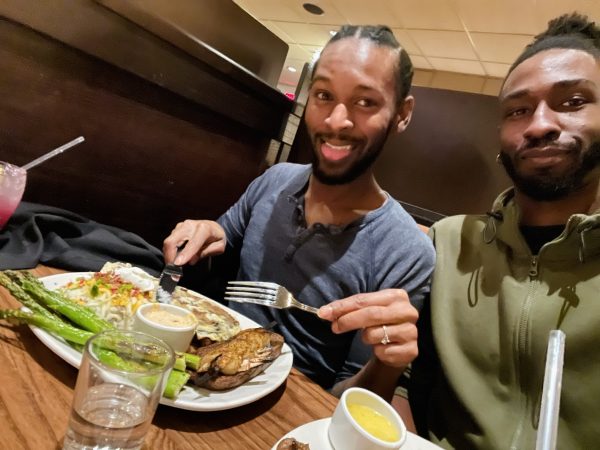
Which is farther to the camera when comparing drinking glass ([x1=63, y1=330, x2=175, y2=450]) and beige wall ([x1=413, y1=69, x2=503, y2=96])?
beige wall ([x1=413, y1=69, x2=503, y2=96])

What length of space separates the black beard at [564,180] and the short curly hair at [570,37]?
327 mm

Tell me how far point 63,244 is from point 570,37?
1.74 metres

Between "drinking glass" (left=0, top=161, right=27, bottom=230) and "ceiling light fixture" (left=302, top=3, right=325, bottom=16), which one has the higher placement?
"ceiling light fixture" (left=302, top=3, right=325, bottom=16)

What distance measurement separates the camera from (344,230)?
143 centimetres

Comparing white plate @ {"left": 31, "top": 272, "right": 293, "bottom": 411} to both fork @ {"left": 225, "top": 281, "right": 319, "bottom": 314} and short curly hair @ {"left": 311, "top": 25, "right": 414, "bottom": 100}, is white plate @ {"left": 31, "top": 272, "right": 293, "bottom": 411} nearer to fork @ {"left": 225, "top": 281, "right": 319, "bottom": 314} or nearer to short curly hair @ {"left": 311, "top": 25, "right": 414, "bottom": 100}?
fork @ {"left": 225, "top": 281, "right": 319, "bottom": 314}

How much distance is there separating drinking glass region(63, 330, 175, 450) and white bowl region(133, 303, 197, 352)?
209 millimetres

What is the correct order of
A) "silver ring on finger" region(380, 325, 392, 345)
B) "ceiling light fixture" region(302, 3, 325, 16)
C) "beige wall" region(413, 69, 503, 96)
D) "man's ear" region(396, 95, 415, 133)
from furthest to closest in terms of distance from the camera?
"beige wall" region(413, 69, 503, 96)
"ceiling light fixture" region(302, 3, 325, 16)
"man's ear" region(396, 95, 415, 133)
"silver ring on finger" region(380, 325, 392, 345)

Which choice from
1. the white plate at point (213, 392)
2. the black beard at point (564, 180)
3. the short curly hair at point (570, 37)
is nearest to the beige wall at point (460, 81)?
the short curly hair at point (570, 37)

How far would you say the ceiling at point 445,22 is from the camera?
452 cm

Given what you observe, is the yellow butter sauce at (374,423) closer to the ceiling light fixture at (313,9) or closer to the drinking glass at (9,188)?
the drinking glass at (9,188)

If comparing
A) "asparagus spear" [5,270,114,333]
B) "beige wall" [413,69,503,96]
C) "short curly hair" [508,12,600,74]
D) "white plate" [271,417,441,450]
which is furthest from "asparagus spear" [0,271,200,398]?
"beige wall" [413,69,503,96]

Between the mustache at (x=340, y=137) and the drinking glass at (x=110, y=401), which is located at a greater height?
the mustache at (x=340, y=137)

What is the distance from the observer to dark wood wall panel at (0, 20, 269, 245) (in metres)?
1.40

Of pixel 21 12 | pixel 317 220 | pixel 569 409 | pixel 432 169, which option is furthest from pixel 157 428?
pixel 432 169
